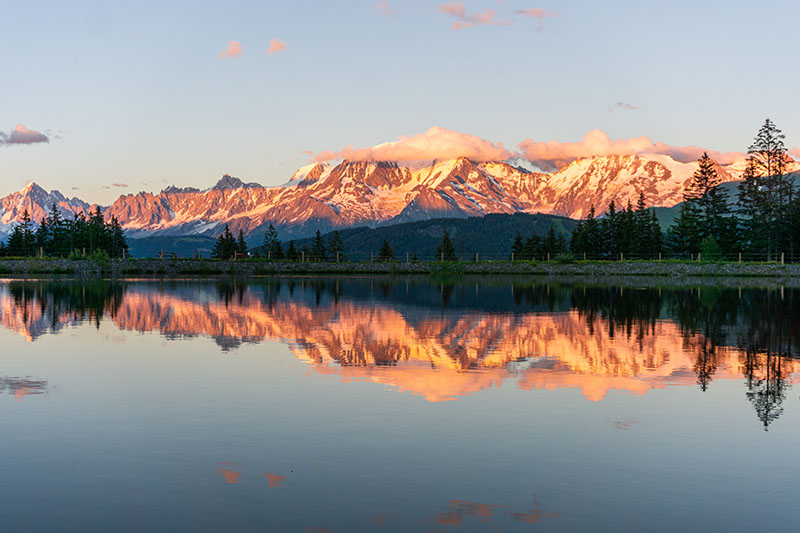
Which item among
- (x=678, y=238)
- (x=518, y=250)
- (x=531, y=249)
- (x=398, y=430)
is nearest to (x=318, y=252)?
(x=518, y=250)

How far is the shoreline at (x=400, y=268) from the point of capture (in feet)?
325

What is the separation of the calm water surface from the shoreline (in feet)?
235

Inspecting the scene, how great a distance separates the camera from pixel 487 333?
103 feet

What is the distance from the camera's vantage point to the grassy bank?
99.3m

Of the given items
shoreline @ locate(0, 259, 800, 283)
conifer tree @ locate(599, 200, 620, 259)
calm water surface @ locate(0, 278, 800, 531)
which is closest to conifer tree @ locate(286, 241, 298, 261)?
shoreline @ locate(0, 259, 800, 283)

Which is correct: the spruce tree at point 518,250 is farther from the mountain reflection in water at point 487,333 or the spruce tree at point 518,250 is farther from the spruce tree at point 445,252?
the mountain reflection in water at point 487,333

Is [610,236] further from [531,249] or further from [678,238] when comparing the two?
[531,249]

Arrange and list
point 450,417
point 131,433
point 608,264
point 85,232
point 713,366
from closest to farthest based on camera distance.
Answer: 1. point 131,433
2. point 450,417
3. point 713,366
4. point 608,264
5. point 85,232

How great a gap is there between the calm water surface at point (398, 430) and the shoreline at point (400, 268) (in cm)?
7155

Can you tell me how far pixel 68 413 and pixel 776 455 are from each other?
1289cm

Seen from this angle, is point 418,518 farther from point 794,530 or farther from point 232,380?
point 232,380

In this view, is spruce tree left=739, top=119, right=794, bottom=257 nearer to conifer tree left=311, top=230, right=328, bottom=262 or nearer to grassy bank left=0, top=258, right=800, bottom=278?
grassy bank left=0, top=258, right=800, bottom=278

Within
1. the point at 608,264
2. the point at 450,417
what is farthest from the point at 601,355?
the point at 608,264

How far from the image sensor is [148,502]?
35.7 ft
